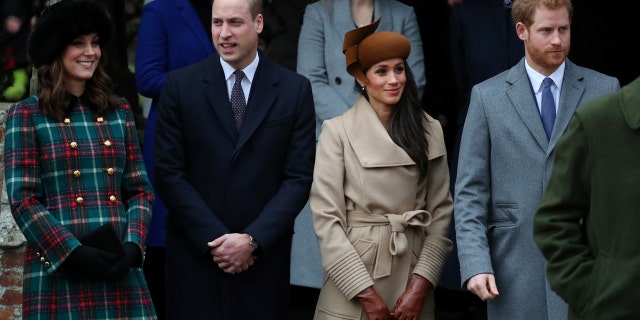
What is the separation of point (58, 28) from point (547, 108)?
6.73 ft

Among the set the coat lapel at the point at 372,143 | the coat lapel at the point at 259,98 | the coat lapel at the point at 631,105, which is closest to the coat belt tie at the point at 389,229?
the coat lapel at the point at 372,143

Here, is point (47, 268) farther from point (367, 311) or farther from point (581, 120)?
point (581, 120)

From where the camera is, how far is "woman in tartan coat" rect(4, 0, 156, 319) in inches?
202

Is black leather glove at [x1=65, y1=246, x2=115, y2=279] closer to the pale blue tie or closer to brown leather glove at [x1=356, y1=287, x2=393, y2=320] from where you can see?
brown leather glove at [x1=356, y1=287, x2=393, y2=320]

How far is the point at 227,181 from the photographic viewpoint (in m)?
5.57

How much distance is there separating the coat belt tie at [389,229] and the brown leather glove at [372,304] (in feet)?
0.37

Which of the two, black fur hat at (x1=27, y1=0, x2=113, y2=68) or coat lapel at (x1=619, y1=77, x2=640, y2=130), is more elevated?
coat lapel at (x1=619, y1=77, x2=640, y2=130)

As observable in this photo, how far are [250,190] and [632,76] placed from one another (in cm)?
338

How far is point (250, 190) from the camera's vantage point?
18.3 ft

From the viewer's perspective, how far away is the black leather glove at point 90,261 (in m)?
5.07

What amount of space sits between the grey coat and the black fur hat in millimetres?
1658

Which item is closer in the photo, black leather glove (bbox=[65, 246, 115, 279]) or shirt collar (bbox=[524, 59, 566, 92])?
black leather glove (bbox=[65, 246, 115, 279])

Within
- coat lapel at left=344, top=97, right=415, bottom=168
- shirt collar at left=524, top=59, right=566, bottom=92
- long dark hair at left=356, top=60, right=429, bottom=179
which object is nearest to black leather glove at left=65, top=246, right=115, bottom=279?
coat lapel at left=344, top=97, right=415, bottom=168

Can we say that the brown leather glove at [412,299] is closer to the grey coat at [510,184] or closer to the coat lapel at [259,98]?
the grey coat at [510,184]
